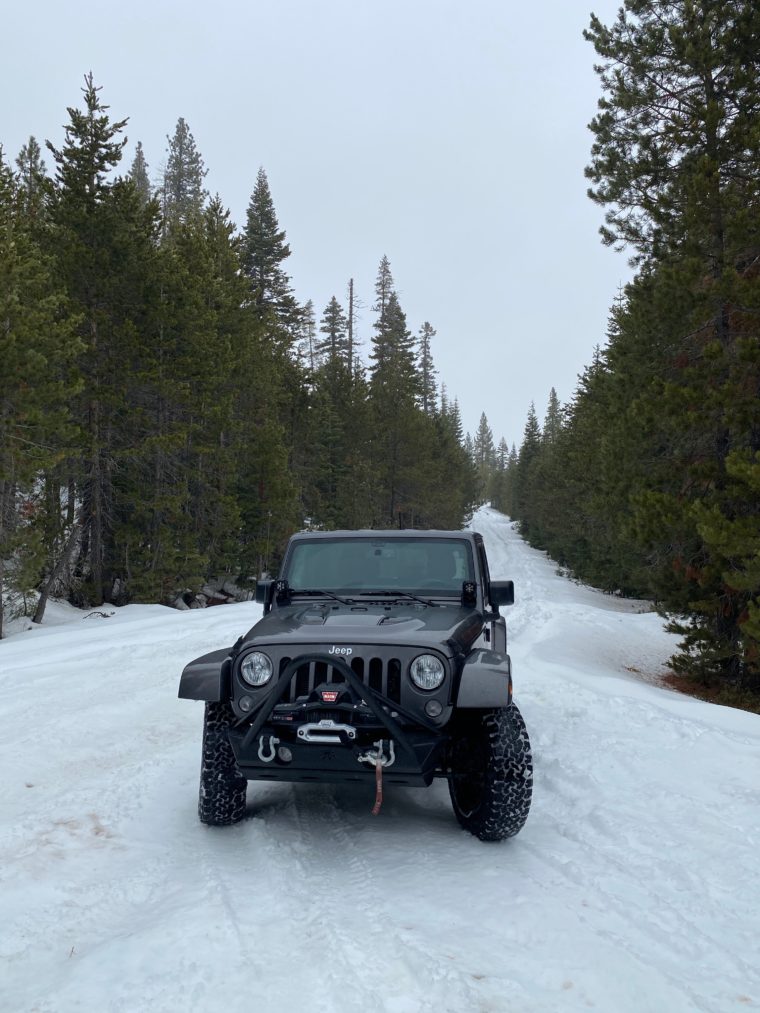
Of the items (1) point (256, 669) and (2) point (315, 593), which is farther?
(2) point (315, 593)

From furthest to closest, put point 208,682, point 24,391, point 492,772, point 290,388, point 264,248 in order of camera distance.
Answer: point 264,248 < point 290,388 < point 24,391 < point 208,682 < point 492,772

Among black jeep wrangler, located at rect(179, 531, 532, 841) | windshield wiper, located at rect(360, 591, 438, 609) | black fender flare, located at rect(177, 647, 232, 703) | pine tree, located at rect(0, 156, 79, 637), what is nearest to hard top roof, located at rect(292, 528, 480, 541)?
windshield wiper, located at rect(360, 591, 438, 609)

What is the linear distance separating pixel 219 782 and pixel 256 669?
30.9 inches

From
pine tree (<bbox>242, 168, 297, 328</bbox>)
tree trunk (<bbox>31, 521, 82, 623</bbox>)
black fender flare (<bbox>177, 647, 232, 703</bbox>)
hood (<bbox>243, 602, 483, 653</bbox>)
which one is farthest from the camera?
pine tree (<bbox>242, 168, 297, 328</bbox>)

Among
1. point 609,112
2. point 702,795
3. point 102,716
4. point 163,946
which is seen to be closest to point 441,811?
point 702,795

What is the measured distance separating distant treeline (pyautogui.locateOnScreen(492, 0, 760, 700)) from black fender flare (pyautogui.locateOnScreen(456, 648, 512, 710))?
6.12 m

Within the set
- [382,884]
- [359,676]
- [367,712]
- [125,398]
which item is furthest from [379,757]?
[125,398]

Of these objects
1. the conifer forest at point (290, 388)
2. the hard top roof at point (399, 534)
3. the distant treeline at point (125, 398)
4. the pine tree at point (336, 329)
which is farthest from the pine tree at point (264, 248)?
the hard top roof at point (399, 534)

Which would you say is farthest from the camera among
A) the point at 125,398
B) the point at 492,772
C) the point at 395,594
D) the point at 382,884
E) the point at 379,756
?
the point at 125,398

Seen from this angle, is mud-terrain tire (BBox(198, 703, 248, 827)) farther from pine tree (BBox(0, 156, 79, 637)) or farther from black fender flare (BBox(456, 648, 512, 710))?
pine tree (BBox(0, 156, 79, 637))

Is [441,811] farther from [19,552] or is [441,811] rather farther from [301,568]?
[19,552]

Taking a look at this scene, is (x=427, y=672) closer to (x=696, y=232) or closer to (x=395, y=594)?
(x=395, y=594)

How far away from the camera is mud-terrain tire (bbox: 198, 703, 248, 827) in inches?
172

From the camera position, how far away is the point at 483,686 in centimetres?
396
